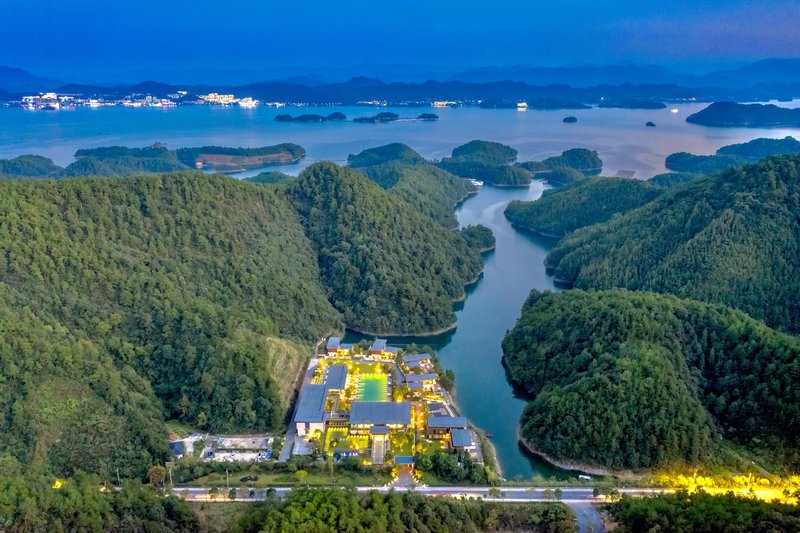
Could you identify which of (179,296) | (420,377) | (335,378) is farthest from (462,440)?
(179,296)

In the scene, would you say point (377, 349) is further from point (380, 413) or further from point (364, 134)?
point (364, 134)

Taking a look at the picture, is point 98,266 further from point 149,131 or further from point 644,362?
point 149,131

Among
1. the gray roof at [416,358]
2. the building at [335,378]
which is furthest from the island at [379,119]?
the building at [335,378]

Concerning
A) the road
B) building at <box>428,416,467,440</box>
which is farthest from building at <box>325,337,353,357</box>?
the road

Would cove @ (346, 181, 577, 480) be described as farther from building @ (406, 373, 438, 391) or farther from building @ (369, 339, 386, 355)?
building @ (369, 339, 386, 355)

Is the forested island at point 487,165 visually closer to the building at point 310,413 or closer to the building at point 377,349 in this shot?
the building at point 377,349

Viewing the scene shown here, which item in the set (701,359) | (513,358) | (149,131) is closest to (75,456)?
(513,358)
